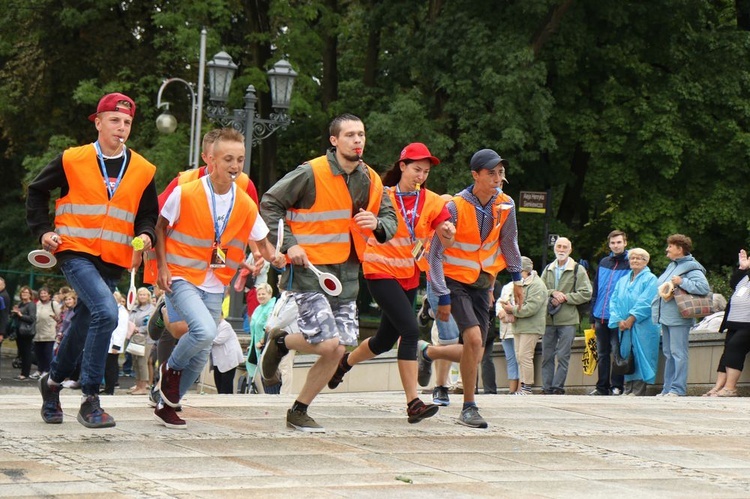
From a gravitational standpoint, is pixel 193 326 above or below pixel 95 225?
below

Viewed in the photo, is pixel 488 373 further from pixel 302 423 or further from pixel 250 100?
pixel 302 423

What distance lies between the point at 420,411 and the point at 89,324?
94.2 inches

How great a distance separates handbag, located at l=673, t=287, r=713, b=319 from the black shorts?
19.9ft

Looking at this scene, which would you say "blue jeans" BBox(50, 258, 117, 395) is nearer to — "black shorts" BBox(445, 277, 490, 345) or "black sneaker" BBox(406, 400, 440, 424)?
"black sneaker" BBox(406, 400, 440, 424)

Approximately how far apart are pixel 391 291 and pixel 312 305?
0.99 m

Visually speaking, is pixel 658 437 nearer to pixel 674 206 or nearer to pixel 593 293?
pixel 593 293

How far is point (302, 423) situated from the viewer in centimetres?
884

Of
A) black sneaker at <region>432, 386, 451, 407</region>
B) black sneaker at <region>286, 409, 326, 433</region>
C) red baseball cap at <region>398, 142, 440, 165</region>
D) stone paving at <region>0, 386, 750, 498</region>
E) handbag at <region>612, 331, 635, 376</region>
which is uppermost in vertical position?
red baseball cap at <region>398, 142, 440, 165</region>

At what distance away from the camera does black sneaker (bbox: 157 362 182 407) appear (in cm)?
861

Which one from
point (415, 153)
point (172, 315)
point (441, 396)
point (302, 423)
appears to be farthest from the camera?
point (441, 396)

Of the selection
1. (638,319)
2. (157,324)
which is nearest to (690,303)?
(638,319)

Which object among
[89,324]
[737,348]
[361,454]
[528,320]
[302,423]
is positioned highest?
[528,320]

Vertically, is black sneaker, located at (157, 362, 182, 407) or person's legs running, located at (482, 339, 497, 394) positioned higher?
person's legs running, located at (482, 339, 497, 394)

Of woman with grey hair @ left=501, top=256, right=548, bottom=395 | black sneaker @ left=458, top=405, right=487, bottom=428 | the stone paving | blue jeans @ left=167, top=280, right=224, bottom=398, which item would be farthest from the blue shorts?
woman with grey hair @ left=501, top=256, right=548, bottom=395
